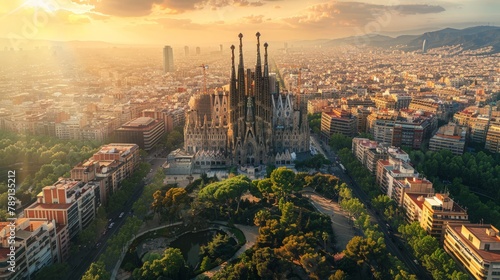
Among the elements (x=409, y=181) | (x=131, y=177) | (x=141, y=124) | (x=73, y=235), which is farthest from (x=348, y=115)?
(x=73, y=235)

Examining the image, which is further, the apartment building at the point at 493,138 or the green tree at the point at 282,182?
the apartment building at the point at 493,138

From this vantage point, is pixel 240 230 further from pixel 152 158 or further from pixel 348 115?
pixel 348 115

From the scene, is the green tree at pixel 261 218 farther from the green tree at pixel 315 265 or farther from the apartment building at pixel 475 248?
the apartment building at pixel 475 248

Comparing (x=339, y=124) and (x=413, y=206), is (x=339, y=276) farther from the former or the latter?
(x=339, y=124)

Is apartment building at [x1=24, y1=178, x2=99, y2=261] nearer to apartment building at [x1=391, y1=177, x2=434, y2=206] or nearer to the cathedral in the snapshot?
the cathedral

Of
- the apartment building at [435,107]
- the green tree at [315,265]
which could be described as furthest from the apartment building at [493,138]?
the green tree at [315,265]

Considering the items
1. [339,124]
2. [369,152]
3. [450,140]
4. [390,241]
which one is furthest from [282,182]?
[450,140]
